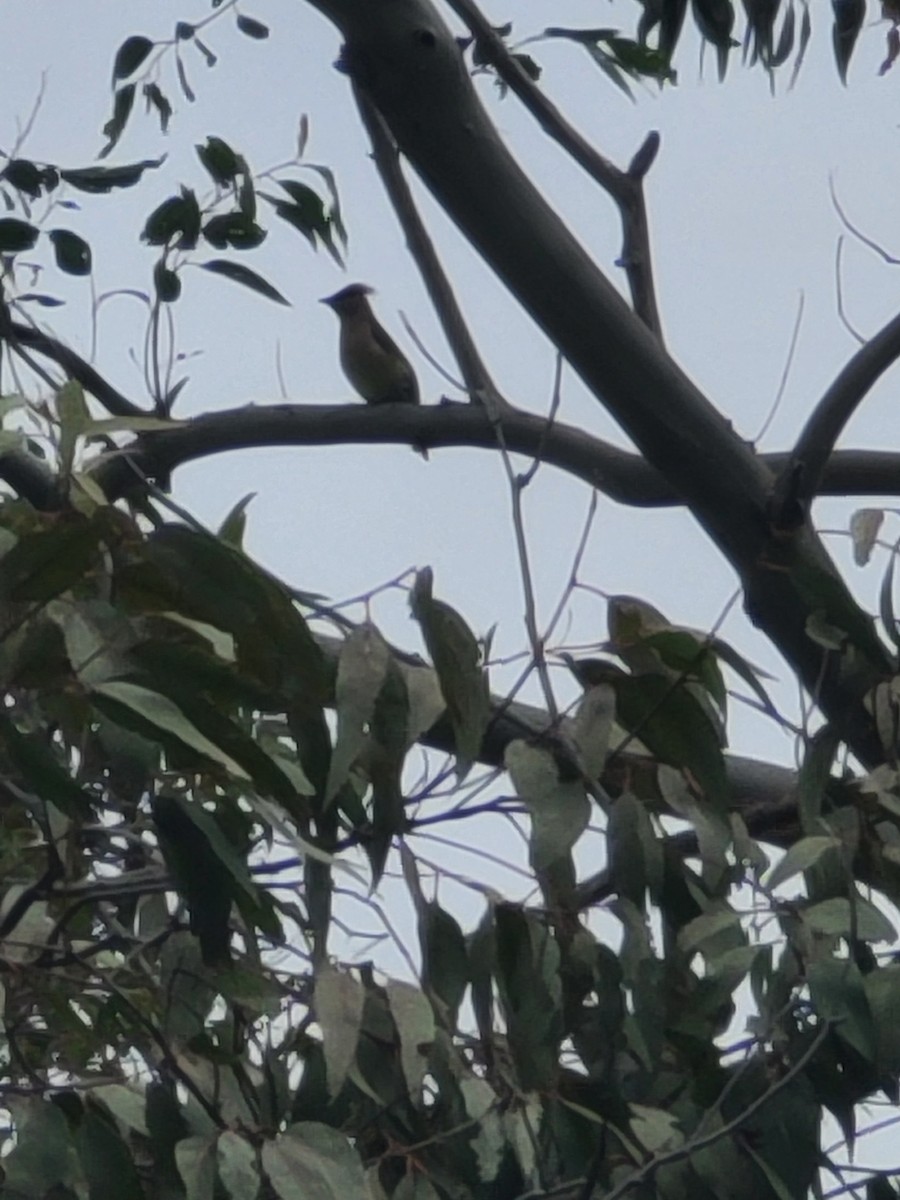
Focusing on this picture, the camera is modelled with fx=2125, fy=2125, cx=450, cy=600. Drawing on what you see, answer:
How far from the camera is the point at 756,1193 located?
5.81 feet

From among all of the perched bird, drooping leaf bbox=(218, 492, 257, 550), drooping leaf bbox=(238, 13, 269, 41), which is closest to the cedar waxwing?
the perched bird

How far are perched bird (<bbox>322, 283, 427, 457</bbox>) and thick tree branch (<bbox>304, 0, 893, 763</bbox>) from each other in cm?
240

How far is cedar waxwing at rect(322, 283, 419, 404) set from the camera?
480 cm

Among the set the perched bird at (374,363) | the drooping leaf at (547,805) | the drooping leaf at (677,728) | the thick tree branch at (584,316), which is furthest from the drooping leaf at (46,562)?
the perched bird at (374,363)

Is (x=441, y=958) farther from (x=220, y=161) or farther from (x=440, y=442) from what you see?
(x=220, y=161)

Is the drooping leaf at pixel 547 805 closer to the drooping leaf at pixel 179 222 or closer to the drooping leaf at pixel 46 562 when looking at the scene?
the drooping leaf at pixel 46 562

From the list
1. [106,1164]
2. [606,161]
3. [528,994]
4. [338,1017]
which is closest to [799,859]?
[528,994]

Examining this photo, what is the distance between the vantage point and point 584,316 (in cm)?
226

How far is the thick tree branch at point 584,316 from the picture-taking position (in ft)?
6.97

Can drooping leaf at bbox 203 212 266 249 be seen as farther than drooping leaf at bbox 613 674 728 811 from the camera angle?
Yes

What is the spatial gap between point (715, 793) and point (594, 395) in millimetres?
671

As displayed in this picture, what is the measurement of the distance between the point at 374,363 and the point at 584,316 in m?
2.65

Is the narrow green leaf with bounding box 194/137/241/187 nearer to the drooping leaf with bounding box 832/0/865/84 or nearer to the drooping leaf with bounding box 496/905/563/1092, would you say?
the drooping leaf with bounding box 832/0/865/84

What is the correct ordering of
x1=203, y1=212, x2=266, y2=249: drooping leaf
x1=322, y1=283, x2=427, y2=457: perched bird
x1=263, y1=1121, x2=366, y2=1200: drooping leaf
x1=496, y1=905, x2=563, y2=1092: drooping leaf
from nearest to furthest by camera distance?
x1=263, y1=1121, x2=366, y2=1200: drooping leaf, x1=496, y1=905, x2=563, y2=1092: drooping leaf, x1=203, y1=212, x2=266, y2=249: drooping leaf, x1=322, y1=283, x2=427, y2=457: perched bird
